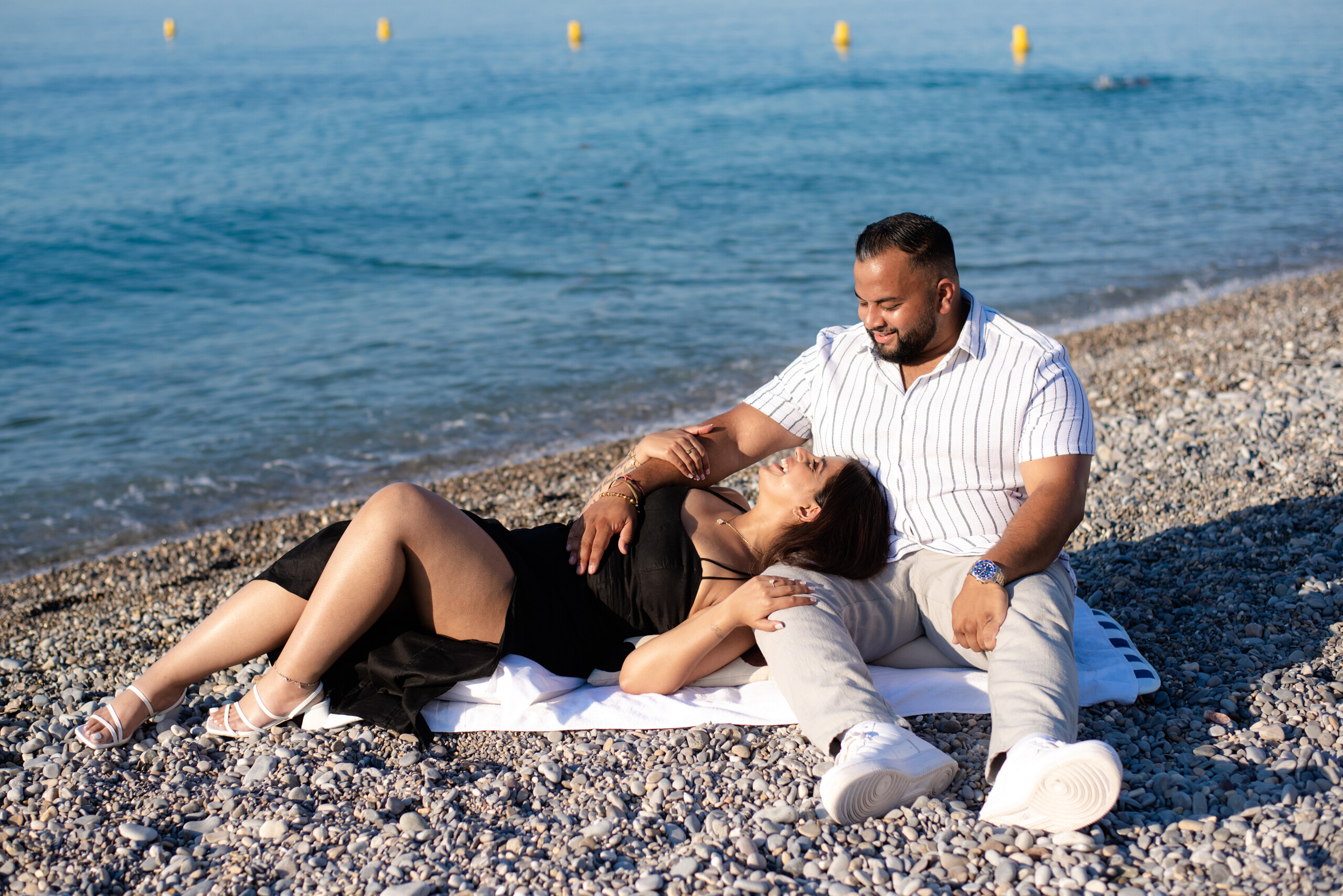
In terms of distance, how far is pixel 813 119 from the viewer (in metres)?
28.1

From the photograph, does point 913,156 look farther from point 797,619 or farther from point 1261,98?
point 797,619

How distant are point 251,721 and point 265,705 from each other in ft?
0.30

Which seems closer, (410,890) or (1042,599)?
(410,890)

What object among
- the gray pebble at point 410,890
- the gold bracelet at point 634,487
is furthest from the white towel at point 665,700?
the gray pebble at point 410,890

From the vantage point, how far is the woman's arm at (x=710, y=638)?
11.9 feet

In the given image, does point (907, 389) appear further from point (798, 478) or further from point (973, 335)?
point (798, 478)

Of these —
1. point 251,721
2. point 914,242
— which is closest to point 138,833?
point 251,721

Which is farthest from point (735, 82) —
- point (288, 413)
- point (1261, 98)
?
point (288, 413)

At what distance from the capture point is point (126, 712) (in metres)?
3.88

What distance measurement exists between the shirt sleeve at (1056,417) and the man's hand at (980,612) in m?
0.57

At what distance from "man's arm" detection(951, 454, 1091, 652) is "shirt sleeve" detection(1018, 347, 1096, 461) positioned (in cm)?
4

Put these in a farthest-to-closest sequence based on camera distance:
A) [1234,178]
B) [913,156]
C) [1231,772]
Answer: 1. [913,156]
2. [1234,178]
3. [1231,772]

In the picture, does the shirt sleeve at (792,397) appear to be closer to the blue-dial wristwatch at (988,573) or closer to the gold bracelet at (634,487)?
the gold bracelet at (634,487)

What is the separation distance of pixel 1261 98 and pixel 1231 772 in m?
31.3
